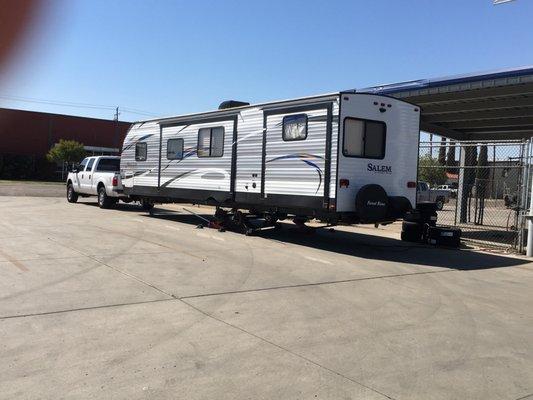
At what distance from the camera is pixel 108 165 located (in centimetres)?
2181

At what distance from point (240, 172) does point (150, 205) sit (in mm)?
6981

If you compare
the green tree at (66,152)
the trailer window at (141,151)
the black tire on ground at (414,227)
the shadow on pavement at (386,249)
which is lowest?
the shadow on pavement at (386,249)

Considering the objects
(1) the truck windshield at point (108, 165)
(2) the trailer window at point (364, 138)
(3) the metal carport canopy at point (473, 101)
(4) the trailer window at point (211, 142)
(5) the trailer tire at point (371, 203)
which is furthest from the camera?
(1) the truck windshield at point (108, 165)

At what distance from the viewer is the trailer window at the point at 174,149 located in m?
16.0

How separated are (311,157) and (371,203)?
1641mm

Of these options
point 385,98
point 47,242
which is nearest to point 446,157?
point 385,98

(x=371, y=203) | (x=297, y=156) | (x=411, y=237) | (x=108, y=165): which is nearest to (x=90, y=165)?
(x=108, y=165)

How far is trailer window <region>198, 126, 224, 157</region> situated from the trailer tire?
15.0 ft

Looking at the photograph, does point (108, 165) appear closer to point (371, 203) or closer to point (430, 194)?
point (371, 203)

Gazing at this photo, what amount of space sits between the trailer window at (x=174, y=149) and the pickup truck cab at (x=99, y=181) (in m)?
4.58

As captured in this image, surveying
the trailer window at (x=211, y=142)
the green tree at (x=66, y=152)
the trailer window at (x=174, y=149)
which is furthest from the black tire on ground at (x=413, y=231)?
the green tree at (x=66, y=152)

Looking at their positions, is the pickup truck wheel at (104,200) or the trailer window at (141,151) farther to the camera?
the pickup truck wheel at (104,200)

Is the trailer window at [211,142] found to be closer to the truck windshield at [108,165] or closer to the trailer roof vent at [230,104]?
the trailer roof vent at [230,104]

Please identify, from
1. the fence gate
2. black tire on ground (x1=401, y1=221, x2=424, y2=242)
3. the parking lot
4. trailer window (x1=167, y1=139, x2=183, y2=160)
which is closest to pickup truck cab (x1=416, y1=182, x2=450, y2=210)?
the fence gate
